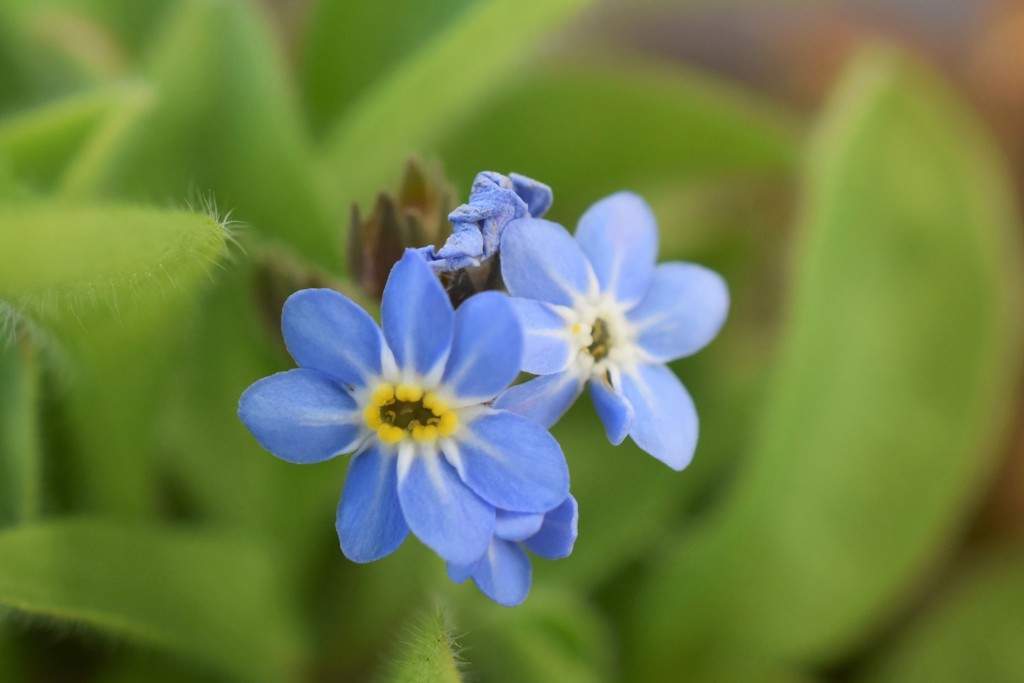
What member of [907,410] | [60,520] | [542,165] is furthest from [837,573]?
[60,520]

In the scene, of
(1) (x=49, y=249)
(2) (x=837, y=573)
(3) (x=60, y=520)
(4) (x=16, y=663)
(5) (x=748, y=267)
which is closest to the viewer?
(1) (x=49, y=249)

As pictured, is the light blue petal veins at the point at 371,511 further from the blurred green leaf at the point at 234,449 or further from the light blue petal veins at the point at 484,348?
the blurred green leaf at the point at 234,449

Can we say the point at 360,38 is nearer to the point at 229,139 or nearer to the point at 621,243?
the point at 229,139

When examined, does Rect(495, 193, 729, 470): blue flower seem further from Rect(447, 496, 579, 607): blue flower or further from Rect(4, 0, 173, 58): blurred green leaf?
Rect(4, 0, 173, 58): blurred green leaf

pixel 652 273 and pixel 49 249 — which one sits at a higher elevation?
pixel 652 273

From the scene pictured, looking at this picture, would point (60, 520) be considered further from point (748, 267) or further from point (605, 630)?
point (748, 267)

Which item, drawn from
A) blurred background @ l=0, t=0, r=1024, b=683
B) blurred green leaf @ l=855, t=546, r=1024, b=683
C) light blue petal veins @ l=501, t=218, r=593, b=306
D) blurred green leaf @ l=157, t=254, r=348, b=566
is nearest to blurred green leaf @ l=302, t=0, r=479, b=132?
blurred background @ l=0, t=0, r=1024, b=683
